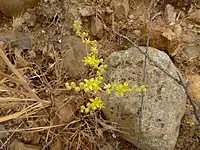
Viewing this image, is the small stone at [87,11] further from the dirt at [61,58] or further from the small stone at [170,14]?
the small stone at [170,14]

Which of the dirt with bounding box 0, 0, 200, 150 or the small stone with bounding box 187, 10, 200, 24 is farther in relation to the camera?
the small stone with bounding box 187, 10, 200, 24

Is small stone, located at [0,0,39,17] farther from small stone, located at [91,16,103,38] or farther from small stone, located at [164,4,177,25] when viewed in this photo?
small stone, located at [164,4,177,25]

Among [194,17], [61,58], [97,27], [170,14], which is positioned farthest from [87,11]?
[194,17]

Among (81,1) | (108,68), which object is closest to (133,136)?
(108,68)

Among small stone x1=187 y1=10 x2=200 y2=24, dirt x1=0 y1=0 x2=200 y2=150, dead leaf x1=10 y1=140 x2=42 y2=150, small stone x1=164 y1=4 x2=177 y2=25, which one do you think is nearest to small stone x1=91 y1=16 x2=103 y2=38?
dirt x1=0 y1=0 x2=200 y2=150

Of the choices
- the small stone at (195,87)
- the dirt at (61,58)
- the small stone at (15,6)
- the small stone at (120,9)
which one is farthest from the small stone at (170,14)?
the small stone at (15,6)

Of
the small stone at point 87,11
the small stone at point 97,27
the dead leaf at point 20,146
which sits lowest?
the dead leaf at point 20,146

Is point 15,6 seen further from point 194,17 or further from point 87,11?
point 194,17
